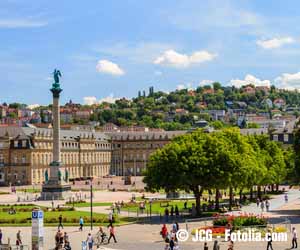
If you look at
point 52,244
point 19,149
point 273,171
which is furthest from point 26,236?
point 19,149

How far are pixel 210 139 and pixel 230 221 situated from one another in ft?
55.3

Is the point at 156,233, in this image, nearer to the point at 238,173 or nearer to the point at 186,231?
the point at 186,231

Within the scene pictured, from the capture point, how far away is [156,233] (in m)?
50.8

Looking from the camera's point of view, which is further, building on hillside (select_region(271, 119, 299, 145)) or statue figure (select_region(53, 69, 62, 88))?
building on hillside (select_region(271, 119, 299, 145))

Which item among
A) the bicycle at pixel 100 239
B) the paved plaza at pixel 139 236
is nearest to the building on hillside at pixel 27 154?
the paved plaza at pixel 139 236

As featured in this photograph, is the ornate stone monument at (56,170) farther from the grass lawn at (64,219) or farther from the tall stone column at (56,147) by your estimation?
the grass lawn at (64,219)

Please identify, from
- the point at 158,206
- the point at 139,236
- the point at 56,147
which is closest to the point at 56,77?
the point at 56,147

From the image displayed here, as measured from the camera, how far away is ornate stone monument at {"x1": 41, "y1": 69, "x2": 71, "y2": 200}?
326ft

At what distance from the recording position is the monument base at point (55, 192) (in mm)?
98188

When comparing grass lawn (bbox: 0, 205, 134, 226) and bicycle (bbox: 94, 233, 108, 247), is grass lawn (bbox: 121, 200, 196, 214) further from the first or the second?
bicycle (bbox: 94, 233, 108, 247)

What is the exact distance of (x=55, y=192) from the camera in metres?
99.8

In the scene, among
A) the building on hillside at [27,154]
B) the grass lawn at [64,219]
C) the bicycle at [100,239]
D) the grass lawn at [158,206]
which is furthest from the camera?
the building on hillside at [27,154]

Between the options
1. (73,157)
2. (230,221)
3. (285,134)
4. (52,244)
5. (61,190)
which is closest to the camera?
(52,244)

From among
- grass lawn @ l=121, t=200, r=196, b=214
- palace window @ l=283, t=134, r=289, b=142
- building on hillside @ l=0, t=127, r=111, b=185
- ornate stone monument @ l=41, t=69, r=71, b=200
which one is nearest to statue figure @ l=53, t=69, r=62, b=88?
ornate stone monument @ l=41, t=69, r=71, b=200
